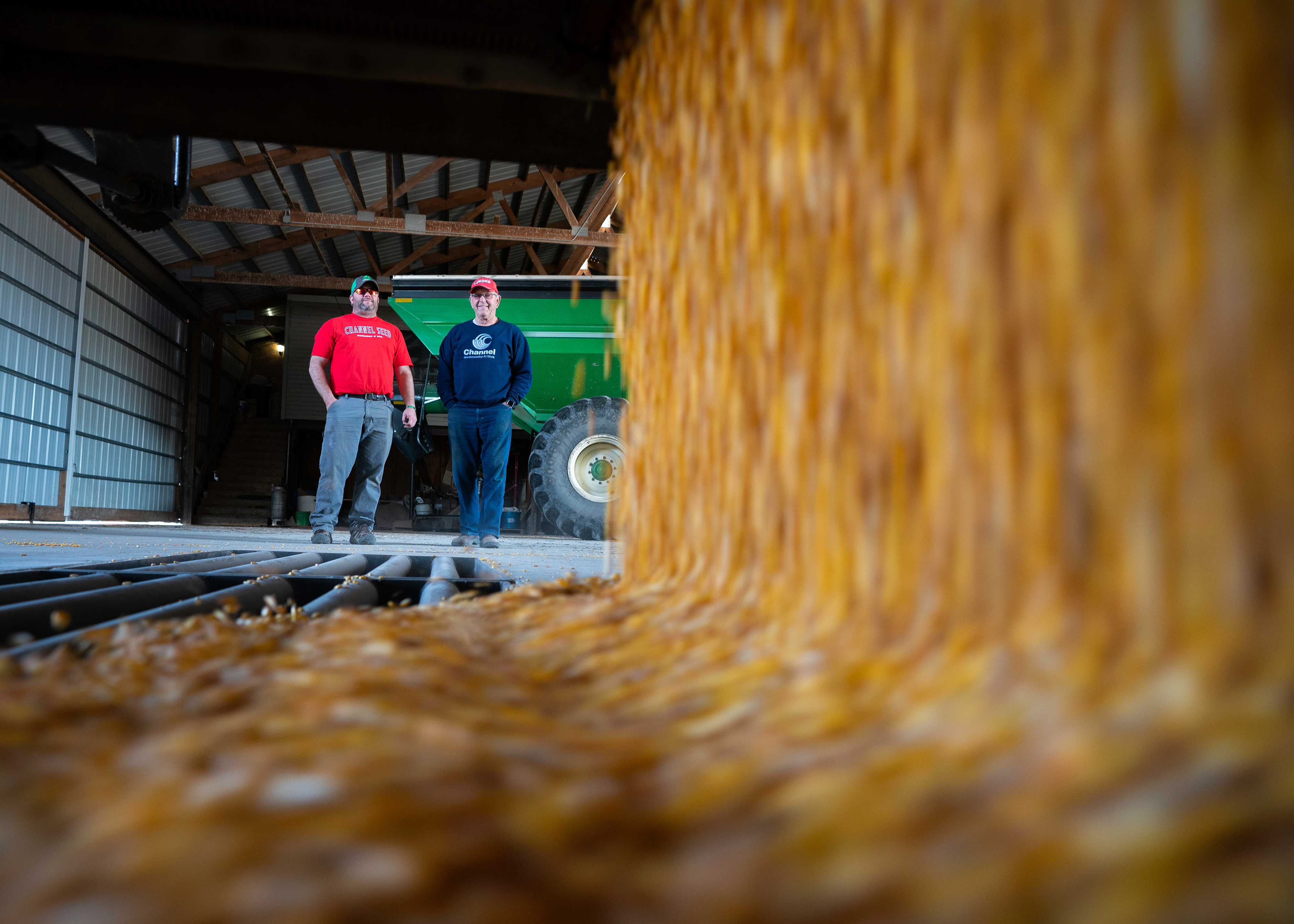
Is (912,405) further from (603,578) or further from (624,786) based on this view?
(603,578)

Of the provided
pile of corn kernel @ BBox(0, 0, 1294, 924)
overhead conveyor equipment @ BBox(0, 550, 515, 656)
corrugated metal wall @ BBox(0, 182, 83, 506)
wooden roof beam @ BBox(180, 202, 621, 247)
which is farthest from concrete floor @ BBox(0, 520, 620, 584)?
wooden roof beam @ BBox(180, 202, 621, 247)

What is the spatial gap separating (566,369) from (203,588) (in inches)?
150

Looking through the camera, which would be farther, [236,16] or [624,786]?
[236,16]

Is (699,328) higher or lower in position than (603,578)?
higher

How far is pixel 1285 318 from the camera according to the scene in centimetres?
42

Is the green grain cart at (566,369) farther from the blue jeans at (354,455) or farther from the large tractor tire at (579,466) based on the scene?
the blue jeans at (354,455)

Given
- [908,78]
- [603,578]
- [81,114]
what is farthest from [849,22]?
[81,114]

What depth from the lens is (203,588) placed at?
1.99 metres

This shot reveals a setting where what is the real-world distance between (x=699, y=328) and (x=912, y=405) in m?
0.55

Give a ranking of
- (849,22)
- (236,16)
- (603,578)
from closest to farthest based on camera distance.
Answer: (849,22) < (236,16) < (603,578)

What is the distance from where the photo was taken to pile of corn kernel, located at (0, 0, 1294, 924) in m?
0.40

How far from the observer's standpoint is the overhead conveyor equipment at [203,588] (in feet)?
4.72

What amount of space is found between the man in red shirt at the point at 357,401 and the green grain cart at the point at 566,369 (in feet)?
2.35

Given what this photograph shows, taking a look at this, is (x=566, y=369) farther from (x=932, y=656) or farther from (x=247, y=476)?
(x=247, y=476)
